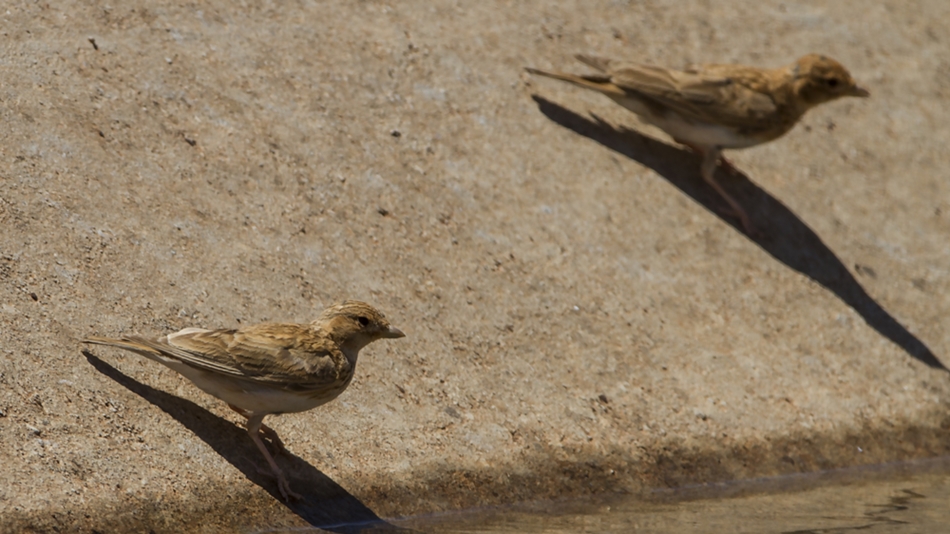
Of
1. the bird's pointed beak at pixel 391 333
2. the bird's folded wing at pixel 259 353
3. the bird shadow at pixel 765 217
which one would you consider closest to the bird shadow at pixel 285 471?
the bird's folded wing at pixel 259 353

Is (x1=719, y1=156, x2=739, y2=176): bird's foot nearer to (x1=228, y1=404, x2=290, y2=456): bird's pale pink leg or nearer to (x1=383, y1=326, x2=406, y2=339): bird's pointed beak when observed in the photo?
(x1=383, y1=326, x2=406, y2=339): bird's pointed beak

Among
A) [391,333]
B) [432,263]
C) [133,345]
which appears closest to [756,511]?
[391,333]

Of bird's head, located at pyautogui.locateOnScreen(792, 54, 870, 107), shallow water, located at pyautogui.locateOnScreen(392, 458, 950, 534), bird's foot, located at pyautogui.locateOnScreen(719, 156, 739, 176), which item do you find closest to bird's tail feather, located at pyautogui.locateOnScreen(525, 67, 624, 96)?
bird's foot, located at pyautogui.locateOnScreen(719, 156, 739, 176)

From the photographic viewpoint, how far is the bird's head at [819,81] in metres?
10.5

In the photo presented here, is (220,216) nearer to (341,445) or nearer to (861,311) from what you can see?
(341,445)

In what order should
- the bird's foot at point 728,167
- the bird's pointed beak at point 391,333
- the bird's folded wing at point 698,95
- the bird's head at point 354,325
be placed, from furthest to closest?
the bird's foot at point 728,167, the bird's folded wing at point 698,95, the bird's pointed beak at point 391,333, the bird's head at point 354,325

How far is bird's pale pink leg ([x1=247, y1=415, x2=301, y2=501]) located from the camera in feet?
20.0

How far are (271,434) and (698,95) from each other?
5439 millimetres

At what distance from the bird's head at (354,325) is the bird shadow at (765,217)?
414 cm

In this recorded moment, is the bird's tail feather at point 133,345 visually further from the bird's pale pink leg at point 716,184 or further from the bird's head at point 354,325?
→ the bird's pale pink leg at point 716,184

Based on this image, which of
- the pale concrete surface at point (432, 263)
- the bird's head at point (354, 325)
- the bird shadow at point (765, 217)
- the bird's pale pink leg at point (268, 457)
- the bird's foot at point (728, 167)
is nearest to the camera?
the bird's pale pink leg at point (268, 457)

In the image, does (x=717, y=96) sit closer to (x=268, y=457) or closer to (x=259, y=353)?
(x=259, y=353)

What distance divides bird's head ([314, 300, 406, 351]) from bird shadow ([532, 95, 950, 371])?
4138 millimetres

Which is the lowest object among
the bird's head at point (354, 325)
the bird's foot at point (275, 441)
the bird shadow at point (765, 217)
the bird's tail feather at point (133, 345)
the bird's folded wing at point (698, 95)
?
the bird's foot at point (275, 441)
